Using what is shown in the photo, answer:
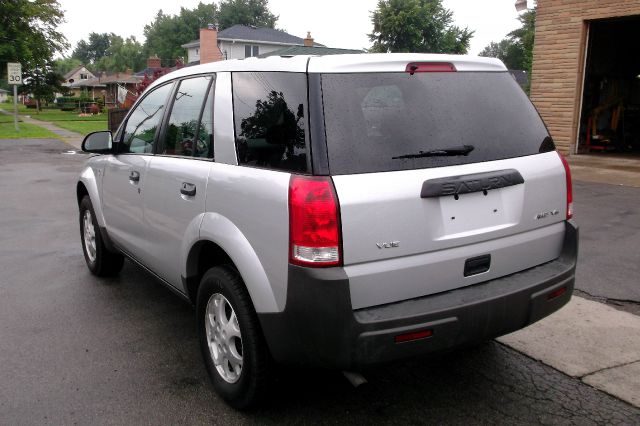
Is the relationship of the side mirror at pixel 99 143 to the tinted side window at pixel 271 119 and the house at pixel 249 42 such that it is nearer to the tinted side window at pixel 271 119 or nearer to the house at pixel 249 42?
the tinted side window at pixel 271 119

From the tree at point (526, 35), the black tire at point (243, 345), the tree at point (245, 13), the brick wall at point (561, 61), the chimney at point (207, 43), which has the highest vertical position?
the tree at point (245, 13)

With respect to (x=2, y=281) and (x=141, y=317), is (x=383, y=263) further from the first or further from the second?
(x=2, y=281)

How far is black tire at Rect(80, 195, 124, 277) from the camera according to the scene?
16.9ft

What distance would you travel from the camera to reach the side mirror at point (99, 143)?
456 centimetres

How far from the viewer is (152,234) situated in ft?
12.8

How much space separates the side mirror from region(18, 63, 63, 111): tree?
56.4 m

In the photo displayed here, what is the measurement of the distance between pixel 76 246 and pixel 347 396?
14.6 ft

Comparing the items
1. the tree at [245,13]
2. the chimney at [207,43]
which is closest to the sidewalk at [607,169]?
the chimney at [207,43]

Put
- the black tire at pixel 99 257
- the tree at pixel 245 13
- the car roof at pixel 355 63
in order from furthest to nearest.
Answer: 1. the tree at pixel 245 13
2. the black tire at pixel 99 257
3. the car roof at pixel 355 63

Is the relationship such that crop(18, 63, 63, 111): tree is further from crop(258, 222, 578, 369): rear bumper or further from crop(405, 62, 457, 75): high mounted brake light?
crop(258, 222, 578, 369): rear bumper

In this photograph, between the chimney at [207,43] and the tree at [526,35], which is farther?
the tree at [526,35]

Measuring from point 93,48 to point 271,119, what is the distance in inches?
7355

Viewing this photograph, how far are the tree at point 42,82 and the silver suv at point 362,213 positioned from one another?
5843 cm

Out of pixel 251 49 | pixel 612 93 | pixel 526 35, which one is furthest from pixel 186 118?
pixel 526 35
